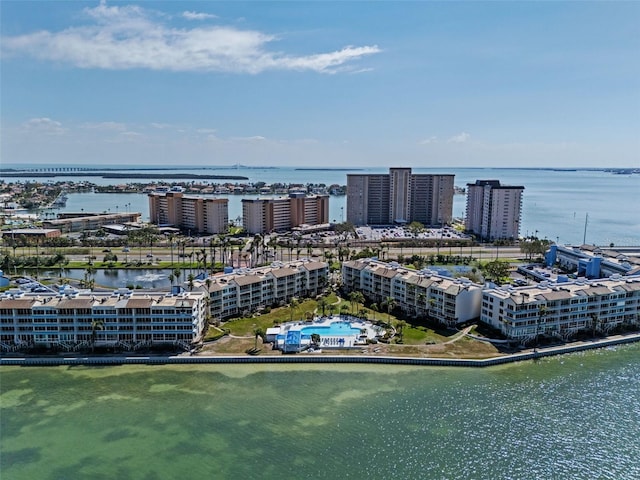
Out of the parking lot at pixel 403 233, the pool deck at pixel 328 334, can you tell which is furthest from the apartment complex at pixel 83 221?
the pool deck at pixel 328 334

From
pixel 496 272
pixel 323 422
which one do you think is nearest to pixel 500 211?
pixel 496 272

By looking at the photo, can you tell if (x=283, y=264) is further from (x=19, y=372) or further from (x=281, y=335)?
(x=19, y=372)

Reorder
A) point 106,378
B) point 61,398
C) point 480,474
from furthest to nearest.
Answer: point 106,378, point 61,398, point 480,474

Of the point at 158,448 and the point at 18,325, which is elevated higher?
the point at 18,325

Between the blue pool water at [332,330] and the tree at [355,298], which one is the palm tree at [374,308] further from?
the blue pool water at [332,330]

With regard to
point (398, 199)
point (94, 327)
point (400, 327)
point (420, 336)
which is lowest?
point (420, 336)

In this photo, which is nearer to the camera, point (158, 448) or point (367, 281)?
point (158, 448)

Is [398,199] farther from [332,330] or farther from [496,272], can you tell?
[332,330]

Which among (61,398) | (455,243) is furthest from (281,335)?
(455,243)
